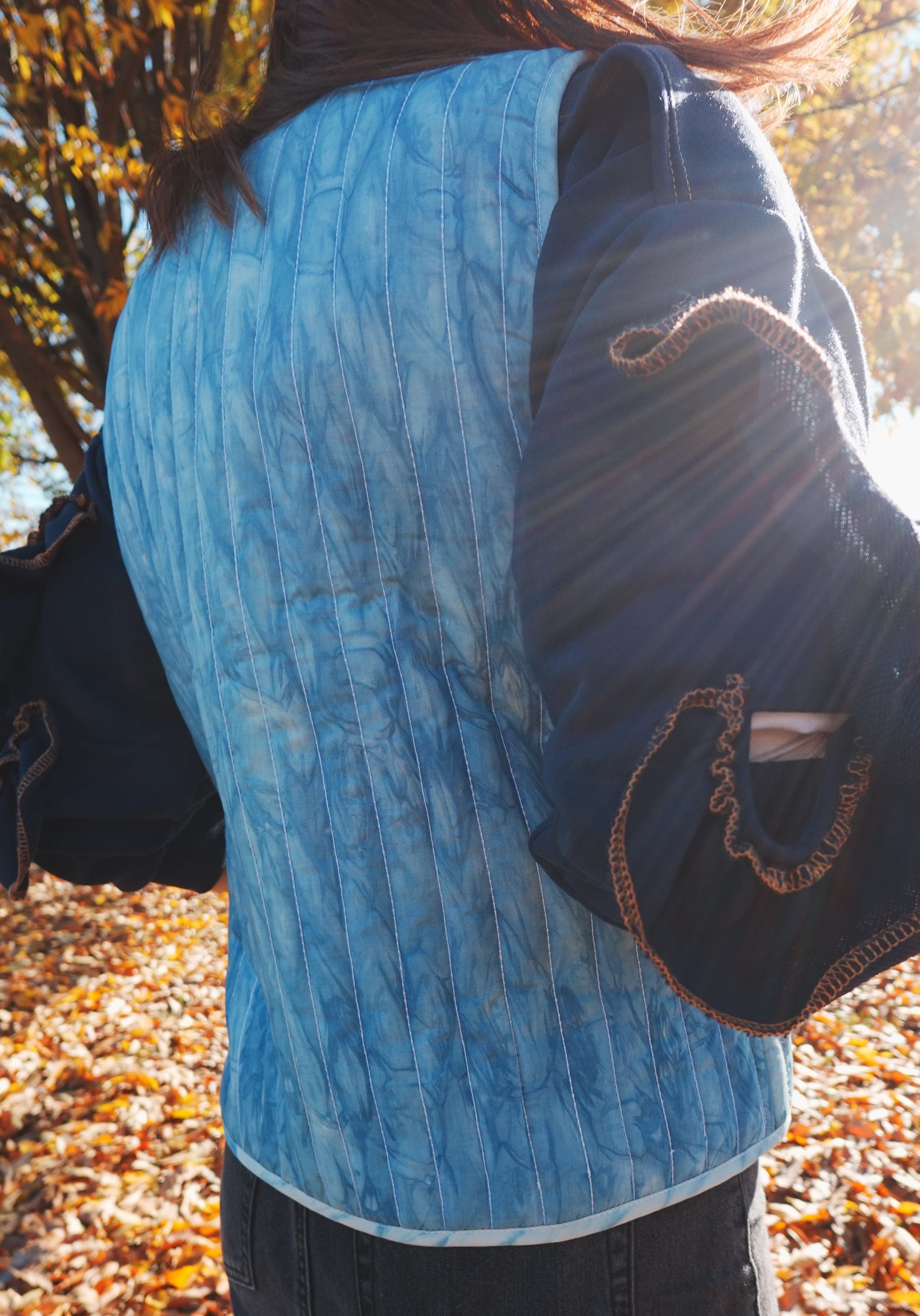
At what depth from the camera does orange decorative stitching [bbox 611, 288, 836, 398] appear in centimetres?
64

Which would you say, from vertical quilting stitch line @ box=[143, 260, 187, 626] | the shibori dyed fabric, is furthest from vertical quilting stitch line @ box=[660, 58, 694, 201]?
vertical quilting stitch line @ box=[143, 260, 187, 626]

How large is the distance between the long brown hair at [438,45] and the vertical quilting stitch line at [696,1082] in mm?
945

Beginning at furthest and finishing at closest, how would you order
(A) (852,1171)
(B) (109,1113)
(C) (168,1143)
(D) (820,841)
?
(B) (109,1113)
(C) (168,1143)
(A) (852,1171)
(D) (820,841)

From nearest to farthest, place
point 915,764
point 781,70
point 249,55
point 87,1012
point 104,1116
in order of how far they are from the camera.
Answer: point 915,764
point 781,70
point 104,1116
point 87,1012
point 249,55

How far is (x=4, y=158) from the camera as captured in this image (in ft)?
20.3

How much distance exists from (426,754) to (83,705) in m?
→ 0.58

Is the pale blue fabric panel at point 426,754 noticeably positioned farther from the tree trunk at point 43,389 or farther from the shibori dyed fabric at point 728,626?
the tree trunk at point 43,389

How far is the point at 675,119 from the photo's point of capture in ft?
2.43

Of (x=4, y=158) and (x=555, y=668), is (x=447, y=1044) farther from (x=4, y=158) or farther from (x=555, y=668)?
(x=4, y=158)

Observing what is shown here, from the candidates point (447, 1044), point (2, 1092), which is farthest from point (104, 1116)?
point (447, 1044)

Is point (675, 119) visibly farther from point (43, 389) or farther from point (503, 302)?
point (43, 389)

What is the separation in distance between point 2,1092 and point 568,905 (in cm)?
422

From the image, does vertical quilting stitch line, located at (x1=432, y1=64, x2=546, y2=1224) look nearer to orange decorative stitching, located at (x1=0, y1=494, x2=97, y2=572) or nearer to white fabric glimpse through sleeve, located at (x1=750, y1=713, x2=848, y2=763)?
white fabric glimpse through sleeve, located at (x1=750, y1=713, x2=848, y2=763)

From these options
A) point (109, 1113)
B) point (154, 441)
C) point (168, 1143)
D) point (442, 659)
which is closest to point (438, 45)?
point (154, 441)
